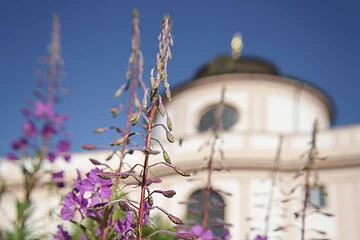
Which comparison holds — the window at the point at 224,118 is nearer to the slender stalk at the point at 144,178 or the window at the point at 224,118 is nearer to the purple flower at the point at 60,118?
the purple flower at the point at 60,118

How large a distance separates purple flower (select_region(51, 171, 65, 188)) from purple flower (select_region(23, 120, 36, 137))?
909 mm

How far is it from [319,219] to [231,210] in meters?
3.10

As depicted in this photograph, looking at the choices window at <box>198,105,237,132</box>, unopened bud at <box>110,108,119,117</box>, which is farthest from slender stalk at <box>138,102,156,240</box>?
window at <box>198,105,237,132</box>

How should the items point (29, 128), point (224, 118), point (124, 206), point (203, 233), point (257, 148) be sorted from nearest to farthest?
1. point (124, 206)
2. point (203, 233)
3. point (29, 128)
4. point (257, 148)
5. point (224, 118)

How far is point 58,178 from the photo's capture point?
9.89 feet

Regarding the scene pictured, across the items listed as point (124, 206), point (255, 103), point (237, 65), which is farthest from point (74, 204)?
point (237, 65)

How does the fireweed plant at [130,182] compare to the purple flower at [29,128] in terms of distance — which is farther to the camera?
the purple flower at [29,128]

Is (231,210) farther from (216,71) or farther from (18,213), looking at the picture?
(18,213)

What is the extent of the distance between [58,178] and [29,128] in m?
0.98

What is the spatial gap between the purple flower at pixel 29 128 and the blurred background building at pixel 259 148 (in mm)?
9518

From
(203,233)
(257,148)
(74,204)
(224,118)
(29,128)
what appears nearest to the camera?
(74,204)

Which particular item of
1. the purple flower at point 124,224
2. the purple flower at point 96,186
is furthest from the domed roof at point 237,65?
the purple flower at point 124,224

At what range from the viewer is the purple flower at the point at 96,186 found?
203 centimetres

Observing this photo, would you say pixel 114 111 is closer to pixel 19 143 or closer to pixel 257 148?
pixel 19 143
